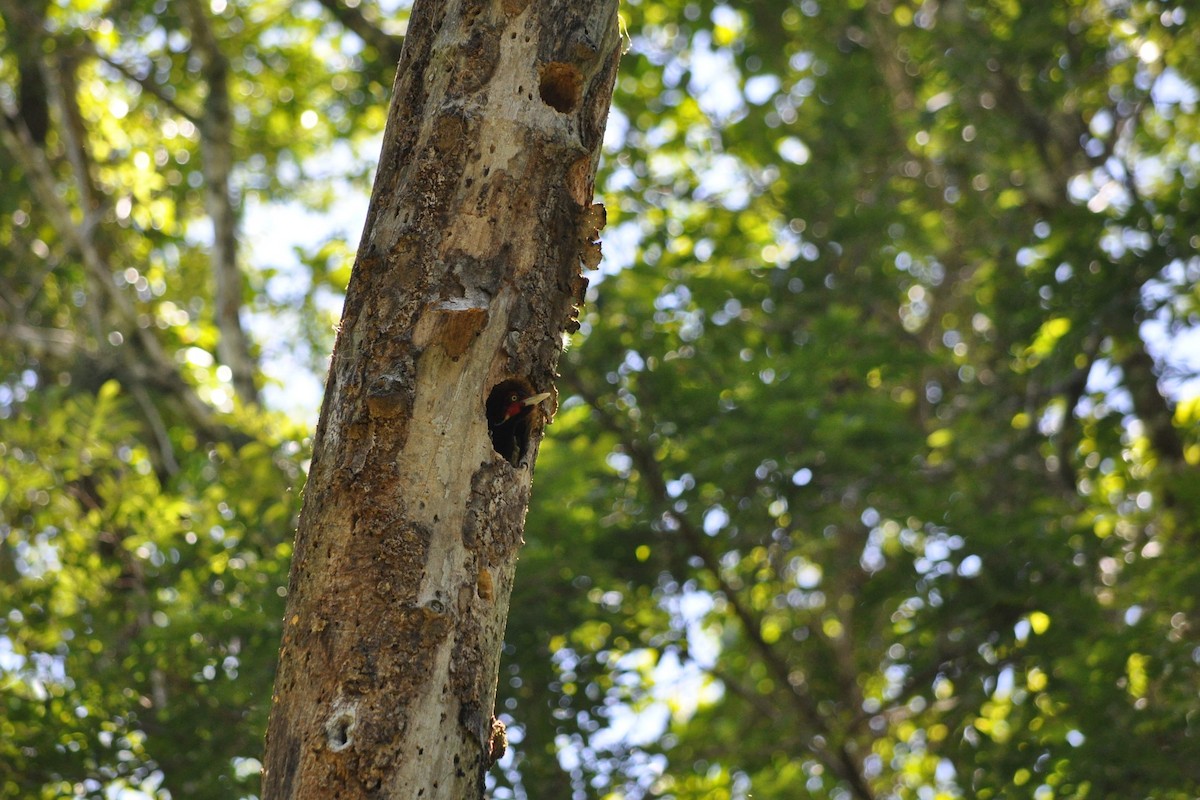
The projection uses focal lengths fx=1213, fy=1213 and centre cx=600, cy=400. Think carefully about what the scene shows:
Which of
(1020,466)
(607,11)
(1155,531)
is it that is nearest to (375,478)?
(607,11)

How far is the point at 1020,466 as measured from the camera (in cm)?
738

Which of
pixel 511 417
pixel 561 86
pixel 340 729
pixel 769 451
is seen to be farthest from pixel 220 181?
pixel 340 729

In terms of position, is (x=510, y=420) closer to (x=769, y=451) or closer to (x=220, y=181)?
(x=769, y=451)

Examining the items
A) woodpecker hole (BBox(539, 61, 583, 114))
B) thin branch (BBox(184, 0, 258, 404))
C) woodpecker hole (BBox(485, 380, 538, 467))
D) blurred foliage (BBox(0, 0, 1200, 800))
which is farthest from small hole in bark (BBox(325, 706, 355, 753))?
thin branch (BBox(184, 0, 258, 404))

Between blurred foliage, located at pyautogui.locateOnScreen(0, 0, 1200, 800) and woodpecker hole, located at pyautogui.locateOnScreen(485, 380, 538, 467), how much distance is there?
2.93 meters

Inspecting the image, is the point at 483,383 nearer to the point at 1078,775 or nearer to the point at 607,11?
the point at 607,11

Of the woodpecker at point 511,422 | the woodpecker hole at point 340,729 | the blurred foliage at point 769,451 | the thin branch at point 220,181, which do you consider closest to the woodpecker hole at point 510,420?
the woodpecker at point 511,422

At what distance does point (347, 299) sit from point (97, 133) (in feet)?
30.1

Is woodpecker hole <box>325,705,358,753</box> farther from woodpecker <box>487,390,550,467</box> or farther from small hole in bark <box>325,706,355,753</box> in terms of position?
woodpecker <box>487,390,550,467</box>

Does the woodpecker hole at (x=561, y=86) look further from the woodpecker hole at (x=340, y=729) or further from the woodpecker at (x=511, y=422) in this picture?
the woodpecker hole at (x=340, y=729)

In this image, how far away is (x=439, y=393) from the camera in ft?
7.50

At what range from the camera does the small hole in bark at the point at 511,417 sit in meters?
2.37

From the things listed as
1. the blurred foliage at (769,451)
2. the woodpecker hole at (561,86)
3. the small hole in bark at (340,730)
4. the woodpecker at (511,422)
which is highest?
the blurred foliage at (769,451)

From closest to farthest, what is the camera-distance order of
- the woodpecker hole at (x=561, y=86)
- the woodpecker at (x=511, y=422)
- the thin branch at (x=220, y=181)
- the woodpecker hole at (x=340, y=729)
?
the woodpecker hole at (x=340, y=729), the woodpecker at (x=511, y=422), the woodpecker hole at (x=561, y=86), the thin branch at (x=220, y=181)
